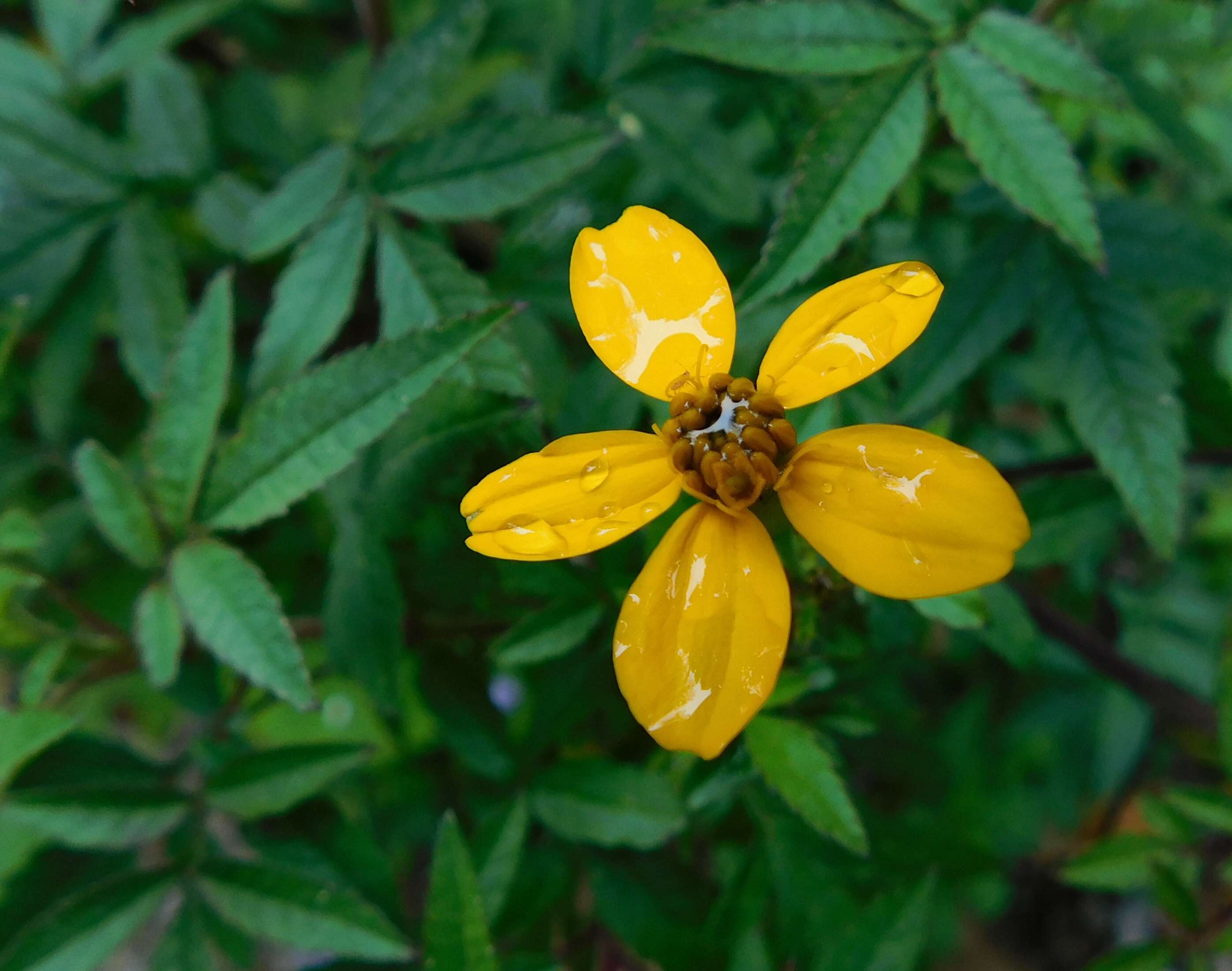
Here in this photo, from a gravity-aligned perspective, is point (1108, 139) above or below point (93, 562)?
above

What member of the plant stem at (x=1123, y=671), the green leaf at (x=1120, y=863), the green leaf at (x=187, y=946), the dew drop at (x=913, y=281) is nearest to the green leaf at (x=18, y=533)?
the green leaf at (x=187, y=946)

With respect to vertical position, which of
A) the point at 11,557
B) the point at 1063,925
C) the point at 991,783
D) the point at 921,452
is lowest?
the point at 1063,925

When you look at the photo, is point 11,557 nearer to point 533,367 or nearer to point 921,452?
point 533,367

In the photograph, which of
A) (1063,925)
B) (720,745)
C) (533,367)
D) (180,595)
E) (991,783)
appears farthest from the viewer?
(1063,925)

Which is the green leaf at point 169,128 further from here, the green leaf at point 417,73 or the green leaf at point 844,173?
the green leaf at point 844,173

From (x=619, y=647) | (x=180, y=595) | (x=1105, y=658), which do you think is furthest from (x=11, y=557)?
(x=1105, y=658)

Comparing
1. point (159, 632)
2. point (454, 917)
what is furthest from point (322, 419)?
point (454, 917)
